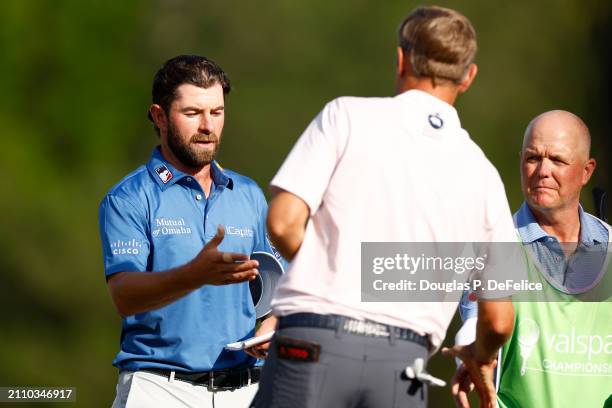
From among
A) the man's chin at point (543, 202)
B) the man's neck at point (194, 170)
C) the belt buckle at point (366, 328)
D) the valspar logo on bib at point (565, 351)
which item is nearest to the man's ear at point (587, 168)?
the man's chin at point (543, 202)

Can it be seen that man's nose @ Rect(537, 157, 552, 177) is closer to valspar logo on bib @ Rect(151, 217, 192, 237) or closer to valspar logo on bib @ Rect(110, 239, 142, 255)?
valspar logo on bib @ Rect(151, 217, 192, 237)

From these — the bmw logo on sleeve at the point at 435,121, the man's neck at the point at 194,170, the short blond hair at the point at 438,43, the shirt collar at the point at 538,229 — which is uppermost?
the short blond hair at the point at 438,43

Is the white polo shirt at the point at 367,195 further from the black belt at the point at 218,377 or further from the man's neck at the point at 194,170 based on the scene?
the man's neck at the point at 194,170

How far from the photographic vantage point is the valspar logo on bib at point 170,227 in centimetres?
389

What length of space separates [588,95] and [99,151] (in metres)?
2.77

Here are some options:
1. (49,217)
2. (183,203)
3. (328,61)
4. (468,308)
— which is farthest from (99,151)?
(468,308)

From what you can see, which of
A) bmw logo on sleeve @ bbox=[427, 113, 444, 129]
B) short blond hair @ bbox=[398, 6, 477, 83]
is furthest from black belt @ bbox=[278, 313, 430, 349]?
short blond hair @ bbox=[398, 6, 477, 83]

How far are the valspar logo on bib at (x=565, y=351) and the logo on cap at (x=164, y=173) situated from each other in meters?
1.28

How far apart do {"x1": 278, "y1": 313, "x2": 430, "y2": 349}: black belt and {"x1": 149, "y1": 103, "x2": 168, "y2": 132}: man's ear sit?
1423 millimetres

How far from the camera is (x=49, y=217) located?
21.5ft

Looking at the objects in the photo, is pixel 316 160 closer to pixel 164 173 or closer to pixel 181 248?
pixel 181 248

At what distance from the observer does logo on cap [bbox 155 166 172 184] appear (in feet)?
13.1

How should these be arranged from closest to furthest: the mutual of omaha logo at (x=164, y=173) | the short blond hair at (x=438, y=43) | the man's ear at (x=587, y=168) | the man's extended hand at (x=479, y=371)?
the short blond hair at (x=438, y=43) → the man's extended hand at (x=479, y=371) → the mutual of omaha logo at (x=164, y=173) → the man's ear at (x=587, y=168)

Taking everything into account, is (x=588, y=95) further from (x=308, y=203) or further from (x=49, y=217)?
(x=308, y=203)
